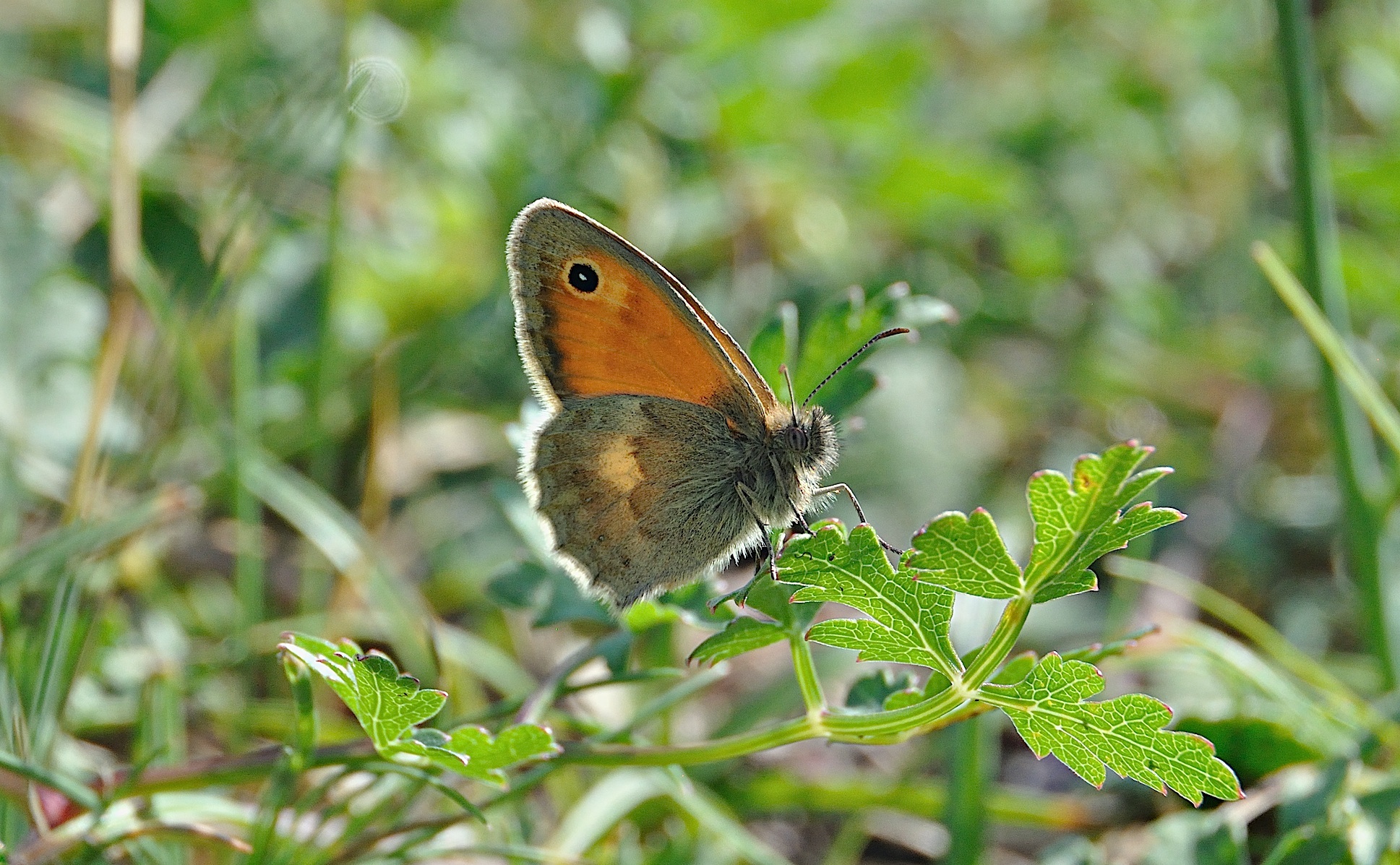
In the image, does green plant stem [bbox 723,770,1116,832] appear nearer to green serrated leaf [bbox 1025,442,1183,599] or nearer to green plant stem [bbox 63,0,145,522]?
green serrated leaf [bbox 1025,442,1183,599]

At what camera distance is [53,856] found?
133 cm

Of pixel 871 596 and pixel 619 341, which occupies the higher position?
pixel 619 341

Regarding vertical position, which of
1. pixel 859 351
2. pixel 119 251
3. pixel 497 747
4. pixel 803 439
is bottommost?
pixel 497 747

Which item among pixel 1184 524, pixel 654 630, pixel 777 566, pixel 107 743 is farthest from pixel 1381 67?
pixel 107 743

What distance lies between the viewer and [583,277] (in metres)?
1.61

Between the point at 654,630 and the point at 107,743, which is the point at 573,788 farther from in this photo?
the point at 107,743

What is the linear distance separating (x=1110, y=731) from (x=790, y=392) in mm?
709

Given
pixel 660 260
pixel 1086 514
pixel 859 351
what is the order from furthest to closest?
pixel 660 260 < pixel 859 351 < pixel 1086 514

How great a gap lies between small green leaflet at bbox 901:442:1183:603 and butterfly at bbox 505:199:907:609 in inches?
18.1

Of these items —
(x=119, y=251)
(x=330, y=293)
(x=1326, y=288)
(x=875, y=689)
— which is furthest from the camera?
(x=330, y=293)

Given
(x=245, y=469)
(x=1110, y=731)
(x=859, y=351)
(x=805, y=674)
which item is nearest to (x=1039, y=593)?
(x=1110, y=731)

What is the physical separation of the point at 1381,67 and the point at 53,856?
12.6 ft

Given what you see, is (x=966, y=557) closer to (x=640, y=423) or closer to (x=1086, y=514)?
(x=1086, y=514)

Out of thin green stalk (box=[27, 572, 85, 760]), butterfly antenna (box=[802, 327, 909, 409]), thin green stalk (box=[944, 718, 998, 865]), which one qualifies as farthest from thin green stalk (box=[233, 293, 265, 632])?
thin green stalk (box=[944, 718, 998, 865])
